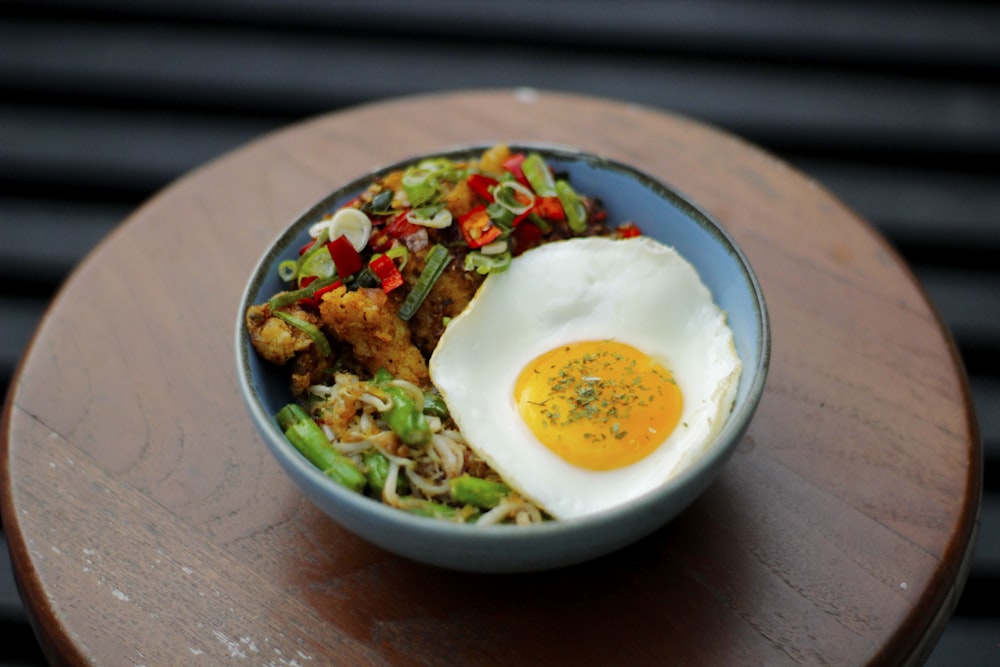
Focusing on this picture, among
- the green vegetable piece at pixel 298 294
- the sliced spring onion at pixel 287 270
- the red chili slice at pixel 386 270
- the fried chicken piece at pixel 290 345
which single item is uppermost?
the red chili slice at pixel 386 270

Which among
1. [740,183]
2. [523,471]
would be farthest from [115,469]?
[740,183]

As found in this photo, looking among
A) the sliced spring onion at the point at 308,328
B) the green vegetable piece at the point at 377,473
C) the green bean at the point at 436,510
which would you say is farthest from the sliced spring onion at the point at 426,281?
the green bean at the point at 436,510

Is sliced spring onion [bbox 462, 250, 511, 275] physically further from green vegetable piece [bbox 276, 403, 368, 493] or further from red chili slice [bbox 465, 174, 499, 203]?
green vegetable piece [bbox 276, 403, 368, 493]

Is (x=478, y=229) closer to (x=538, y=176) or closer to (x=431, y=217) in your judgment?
(x=431, y=217)

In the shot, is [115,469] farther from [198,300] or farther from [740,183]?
[740,183]

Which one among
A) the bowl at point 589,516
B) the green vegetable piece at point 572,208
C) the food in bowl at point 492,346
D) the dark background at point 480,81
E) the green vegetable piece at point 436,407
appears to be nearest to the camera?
the bowl at point 589,516

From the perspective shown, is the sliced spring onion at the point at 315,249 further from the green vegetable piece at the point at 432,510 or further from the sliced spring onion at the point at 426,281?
the green vegetable piece at the point at 432,510

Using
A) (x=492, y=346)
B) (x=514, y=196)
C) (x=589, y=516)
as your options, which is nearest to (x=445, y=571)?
(x=589, y=516)

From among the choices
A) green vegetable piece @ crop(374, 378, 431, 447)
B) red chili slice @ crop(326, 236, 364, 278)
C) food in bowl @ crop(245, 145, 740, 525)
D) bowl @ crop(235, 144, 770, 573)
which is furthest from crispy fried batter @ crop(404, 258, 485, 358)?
bowl @ crop(235, 144, 770, 573)
